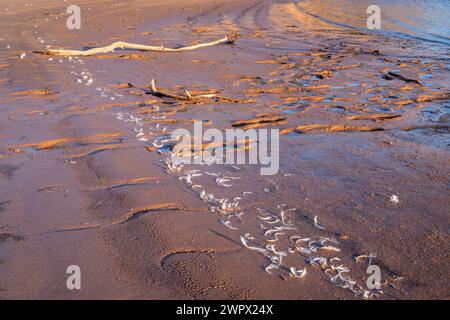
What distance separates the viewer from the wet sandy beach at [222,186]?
273 cm

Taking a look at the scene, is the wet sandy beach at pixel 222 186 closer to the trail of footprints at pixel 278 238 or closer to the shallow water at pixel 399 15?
the trail of footprints at pixel 278 238

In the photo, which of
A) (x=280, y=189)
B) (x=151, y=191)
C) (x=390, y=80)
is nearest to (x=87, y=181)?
(x=151, y=191)

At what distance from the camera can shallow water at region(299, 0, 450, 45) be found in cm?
1359

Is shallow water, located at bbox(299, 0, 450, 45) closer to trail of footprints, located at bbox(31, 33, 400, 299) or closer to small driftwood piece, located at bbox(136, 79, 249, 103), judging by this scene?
small driftwood piece, located at bbox(136, 79, 249, 103)

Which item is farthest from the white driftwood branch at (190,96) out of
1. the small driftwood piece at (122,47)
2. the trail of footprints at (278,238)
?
the small driftwood piece at (122,47)

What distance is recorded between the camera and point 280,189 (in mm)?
3904

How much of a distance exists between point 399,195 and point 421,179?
1.50ft

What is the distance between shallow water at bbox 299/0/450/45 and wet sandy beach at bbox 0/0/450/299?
5844 mm

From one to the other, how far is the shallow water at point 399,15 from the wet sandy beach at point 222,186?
5.84 metres

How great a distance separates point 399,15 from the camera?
1738 centimetres

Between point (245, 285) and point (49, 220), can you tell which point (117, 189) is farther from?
point (245, 285)

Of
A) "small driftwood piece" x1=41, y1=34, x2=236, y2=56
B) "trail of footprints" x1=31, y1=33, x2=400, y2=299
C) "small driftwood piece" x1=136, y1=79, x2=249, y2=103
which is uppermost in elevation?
"small driftwood piece" x1=41, y1=34, x2=236, y2=56

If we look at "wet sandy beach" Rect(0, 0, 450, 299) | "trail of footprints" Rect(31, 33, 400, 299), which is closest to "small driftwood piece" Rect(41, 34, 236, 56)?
"wet sandy beach" Rect(0, 0, 450, 299)
